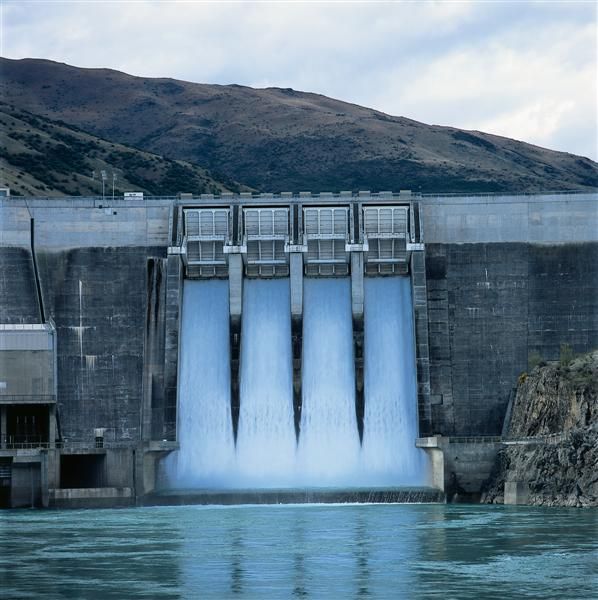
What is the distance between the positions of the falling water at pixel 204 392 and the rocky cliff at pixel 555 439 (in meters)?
13.2

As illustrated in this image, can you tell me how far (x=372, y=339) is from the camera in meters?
77.2

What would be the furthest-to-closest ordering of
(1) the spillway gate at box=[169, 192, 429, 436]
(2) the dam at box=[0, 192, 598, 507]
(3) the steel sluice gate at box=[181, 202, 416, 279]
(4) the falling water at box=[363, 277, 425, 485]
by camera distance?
(3) the steel sluice gate at box=[181, 202, 416, 279]
(1) the spillway gate at box=[169, 192, 429, 436]
(4) the falling water at box=[363, 277, 425, 485]
(2) the dam at box=[0, 192, 598, 507]

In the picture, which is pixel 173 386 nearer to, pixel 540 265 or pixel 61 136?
pixel 540 265

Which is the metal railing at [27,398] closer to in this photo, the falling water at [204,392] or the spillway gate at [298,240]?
the falling water at [204,392]

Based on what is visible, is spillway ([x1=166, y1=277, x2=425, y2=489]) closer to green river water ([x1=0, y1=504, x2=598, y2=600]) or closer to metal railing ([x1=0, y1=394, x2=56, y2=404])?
metal railing ([x1=0, y1=394, x2=56, y2=404])

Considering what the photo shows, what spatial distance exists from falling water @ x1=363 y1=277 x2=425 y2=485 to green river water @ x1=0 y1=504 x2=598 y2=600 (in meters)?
9.09

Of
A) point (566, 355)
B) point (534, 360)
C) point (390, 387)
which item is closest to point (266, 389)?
point (390, 387)

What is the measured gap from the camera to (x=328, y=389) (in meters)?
75.4

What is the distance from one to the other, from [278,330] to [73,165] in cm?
8403

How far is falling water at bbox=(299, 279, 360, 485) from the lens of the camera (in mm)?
73312

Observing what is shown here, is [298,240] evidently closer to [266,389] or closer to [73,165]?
[266,389]

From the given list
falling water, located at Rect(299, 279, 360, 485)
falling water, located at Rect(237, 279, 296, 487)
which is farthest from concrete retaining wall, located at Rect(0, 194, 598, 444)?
falling water, located at Rect(299, 279, 360, 485)

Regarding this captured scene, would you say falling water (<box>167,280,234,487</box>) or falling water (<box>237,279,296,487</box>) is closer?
falling water (<box>237,279,296,487</box>)

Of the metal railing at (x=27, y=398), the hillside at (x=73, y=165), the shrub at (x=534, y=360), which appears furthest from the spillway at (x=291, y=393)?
the hillside at (x=73, y=165)
